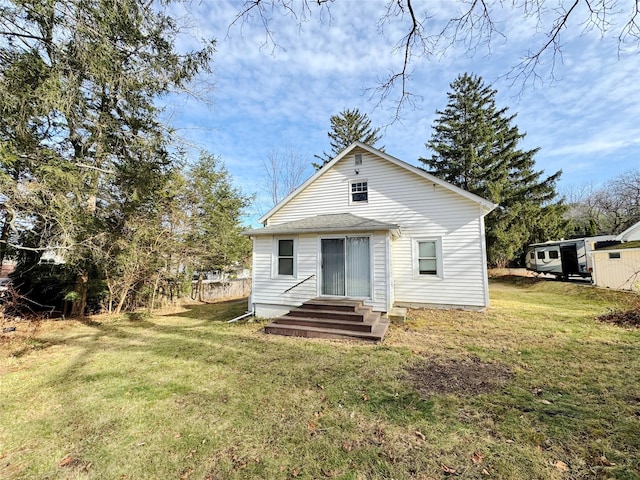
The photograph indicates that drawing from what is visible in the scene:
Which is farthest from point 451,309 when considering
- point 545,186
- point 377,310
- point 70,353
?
point 545,186

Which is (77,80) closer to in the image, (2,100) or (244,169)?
(2,100)

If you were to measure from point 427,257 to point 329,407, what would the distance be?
7.53m

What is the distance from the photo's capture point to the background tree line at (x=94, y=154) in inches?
227

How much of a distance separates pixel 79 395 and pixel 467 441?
539 cm

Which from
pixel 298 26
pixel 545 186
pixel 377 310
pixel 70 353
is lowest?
pixel 70 353

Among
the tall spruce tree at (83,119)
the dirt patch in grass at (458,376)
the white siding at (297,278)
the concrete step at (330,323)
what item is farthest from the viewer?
the white siding at (297,278)

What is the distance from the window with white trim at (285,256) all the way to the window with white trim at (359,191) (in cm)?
339

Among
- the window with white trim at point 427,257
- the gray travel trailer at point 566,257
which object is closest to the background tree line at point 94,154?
the window with white trim at point 427,257

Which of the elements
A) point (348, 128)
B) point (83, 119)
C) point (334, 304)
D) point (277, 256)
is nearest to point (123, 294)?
point (83, 119)

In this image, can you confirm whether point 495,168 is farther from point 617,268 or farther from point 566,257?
point 617,268

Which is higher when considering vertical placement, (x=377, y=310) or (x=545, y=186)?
(x=545, y=186)

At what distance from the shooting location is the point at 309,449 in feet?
9.04

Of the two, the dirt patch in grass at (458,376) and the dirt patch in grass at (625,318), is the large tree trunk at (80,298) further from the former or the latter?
the dirt patch in grass at (625,318)

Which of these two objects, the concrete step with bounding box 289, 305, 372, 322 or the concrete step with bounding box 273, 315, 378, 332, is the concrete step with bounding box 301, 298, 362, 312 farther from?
the concrete step with bounding box 273, 315, 378, 332
